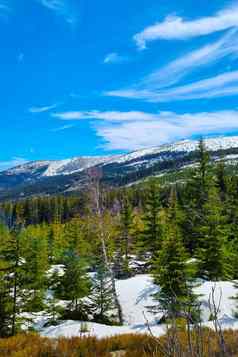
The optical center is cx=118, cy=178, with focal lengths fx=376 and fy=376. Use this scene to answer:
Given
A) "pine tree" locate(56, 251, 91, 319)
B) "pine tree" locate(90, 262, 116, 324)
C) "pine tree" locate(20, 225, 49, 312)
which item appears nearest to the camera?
"pine tree" locate(20, 225, 49, 312)

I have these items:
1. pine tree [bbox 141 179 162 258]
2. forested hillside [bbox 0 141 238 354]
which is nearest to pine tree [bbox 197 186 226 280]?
forested hillside [bbox 0 141 238 354]

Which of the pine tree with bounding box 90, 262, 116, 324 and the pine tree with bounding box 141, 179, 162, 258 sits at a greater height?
the pine tree with bounding box 141, 179, 162, 258

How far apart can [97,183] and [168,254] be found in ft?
21.1

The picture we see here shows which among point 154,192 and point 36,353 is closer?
point 36,353

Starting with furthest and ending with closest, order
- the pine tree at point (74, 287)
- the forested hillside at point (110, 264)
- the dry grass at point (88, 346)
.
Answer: the pine tree at point (74, 287)
the forested hillside at point (110, 264)
the dry grass at point (88, 346)

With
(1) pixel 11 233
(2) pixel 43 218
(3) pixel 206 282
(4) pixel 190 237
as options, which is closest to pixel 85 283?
(1) pixel 11 233

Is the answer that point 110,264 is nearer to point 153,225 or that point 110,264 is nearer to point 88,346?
point 153,225

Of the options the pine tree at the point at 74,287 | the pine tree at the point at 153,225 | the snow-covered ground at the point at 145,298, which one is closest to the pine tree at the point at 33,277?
the pine tree at the point at 74,287

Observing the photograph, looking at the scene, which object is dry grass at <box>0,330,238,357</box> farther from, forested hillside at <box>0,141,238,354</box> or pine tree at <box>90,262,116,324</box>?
pine tree at <box>90,262,116,324</box>

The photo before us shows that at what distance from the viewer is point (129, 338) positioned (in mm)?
8672

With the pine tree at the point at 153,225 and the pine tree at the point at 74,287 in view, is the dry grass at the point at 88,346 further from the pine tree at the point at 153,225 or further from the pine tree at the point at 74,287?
the pine tree at the point at 153,225

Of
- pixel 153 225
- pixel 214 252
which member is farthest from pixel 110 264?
pixel 153 225

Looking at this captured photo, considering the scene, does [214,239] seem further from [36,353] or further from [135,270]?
[36,353]

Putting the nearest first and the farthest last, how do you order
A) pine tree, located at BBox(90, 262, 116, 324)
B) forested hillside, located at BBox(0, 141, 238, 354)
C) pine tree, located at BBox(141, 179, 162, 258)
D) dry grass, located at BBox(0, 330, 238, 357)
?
dry grass, located at BBox(0, 330, 238, 357) < forested hillside, located at BBox(0, 141, 238, 354) < pine tree, located at BBox(90, 262, 116, 324) < pine tree, located at BBox(141, 179, 162, 258)
